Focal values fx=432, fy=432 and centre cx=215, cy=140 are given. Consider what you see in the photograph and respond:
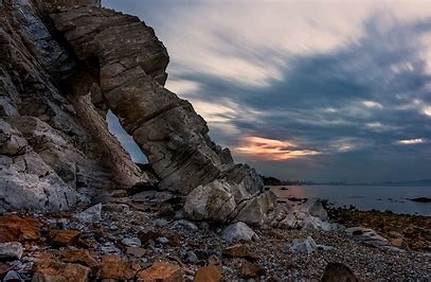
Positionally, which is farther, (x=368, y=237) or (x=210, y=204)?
(x=368, y=237)

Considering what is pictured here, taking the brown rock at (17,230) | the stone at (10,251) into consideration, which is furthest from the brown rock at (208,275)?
the brown rock at (17,230)

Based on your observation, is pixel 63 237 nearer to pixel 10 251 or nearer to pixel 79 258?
pixel 79 258

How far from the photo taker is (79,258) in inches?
474

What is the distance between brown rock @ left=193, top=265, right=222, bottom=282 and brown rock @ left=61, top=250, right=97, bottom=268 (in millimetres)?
3006

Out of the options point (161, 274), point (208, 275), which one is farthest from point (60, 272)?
point (208, 275)

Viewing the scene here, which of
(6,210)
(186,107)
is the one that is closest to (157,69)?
(186,107)

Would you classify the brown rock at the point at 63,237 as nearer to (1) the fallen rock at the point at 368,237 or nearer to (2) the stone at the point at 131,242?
(2) the stone at the point at 131,242

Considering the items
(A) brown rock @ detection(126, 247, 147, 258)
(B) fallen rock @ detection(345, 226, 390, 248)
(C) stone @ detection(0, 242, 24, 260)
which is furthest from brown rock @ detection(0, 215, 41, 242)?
(B) fallen rock @ detection(345, 226, 390, 248)

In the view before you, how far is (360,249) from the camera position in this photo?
22.8 m

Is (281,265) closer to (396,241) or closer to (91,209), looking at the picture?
(91,209)

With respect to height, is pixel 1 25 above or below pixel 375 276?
above

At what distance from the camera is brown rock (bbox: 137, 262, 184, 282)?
11773mm

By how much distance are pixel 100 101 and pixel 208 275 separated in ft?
81.6

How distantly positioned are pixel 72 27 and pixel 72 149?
989 centimetres
